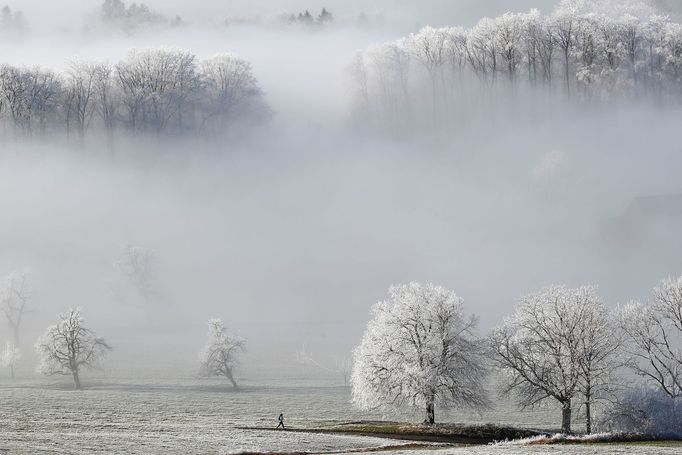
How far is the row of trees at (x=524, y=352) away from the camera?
68688 mm

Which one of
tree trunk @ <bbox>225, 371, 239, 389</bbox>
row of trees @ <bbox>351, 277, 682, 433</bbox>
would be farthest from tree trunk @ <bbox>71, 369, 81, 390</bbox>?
row of trees @ <bbox>351, 277, 682, 433</bbox>

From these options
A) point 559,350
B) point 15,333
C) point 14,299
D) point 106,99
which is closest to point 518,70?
point 106,99

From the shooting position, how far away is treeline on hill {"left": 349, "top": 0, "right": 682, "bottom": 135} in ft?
470

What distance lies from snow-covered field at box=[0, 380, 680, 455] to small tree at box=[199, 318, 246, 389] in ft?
5.56

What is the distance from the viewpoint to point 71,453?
144ft

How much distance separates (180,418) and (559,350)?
107 ft

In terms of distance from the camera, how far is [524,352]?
71.6 metres

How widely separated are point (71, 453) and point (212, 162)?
99.4 m

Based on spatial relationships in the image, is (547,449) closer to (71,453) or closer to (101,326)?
(71,453)

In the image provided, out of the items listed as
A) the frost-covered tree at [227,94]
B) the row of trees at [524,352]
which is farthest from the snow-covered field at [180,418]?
the frost-covered tree at [227,94]

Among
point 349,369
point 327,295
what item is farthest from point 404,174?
point 349,369

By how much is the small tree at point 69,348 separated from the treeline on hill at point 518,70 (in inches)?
2719

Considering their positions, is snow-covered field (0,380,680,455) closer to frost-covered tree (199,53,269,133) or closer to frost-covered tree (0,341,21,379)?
frost-covered tree (0,341,21,379)

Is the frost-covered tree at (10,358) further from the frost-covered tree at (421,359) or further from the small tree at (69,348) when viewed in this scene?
the frost-covered tree at (421,359)
